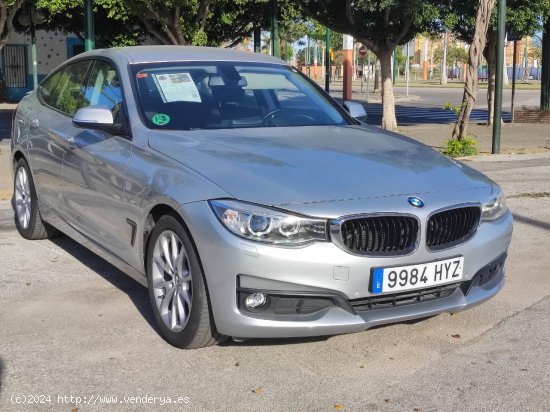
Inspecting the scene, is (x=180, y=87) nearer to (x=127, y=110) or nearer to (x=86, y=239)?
(x=127, y=110)

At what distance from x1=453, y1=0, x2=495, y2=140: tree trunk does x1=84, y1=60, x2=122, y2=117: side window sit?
30.1ft

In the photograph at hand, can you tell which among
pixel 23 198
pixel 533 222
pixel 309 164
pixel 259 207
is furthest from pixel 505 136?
pixel 259 207

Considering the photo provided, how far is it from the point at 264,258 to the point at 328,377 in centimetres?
70

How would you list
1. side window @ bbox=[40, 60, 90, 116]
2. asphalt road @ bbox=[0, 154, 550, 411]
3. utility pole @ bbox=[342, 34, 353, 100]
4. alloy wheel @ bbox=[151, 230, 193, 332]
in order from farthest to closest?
utility pole @ bbox=[342, 34, 353, 100] < side window @ bbox=[40, 60, 90, 116] < alloy wheel @ bbox=[151, 230, 193, 332] < asphalt road @ bbox=[0, 154, 550, 411]

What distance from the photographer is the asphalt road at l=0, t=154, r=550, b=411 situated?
3.62 metres

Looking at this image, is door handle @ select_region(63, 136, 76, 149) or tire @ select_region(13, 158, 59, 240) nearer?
door handle @ select_region(63, 136, 76, 149)

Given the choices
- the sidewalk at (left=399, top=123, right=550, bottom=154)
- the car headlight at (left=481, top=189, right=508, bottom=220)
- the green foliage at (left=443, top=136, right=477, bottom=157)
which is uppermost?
the car headlight at (left=481, top=189, right=508, bottom=220)

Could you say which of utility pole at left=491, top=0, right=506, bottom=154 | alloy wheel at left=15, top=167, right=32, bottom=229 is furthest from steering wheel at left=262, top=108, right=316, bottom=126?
utility pole at left=491, top=0, right=506, bottom=154

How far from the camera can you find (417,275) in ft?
12.8

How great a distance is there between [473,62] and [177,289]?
35.8ft

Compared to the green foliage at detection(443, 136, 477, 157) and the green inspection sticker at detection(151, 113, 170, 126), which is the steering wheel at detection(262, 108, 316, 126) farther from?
the green foliage at detection(443, 136, 477, 157)

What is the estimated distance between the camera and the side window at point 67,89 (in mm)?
5777

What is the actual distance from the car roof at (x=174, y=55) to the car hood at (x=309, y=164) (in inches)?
32.0

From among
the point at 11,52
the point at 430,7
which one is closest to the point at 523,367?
the point at 430,7
